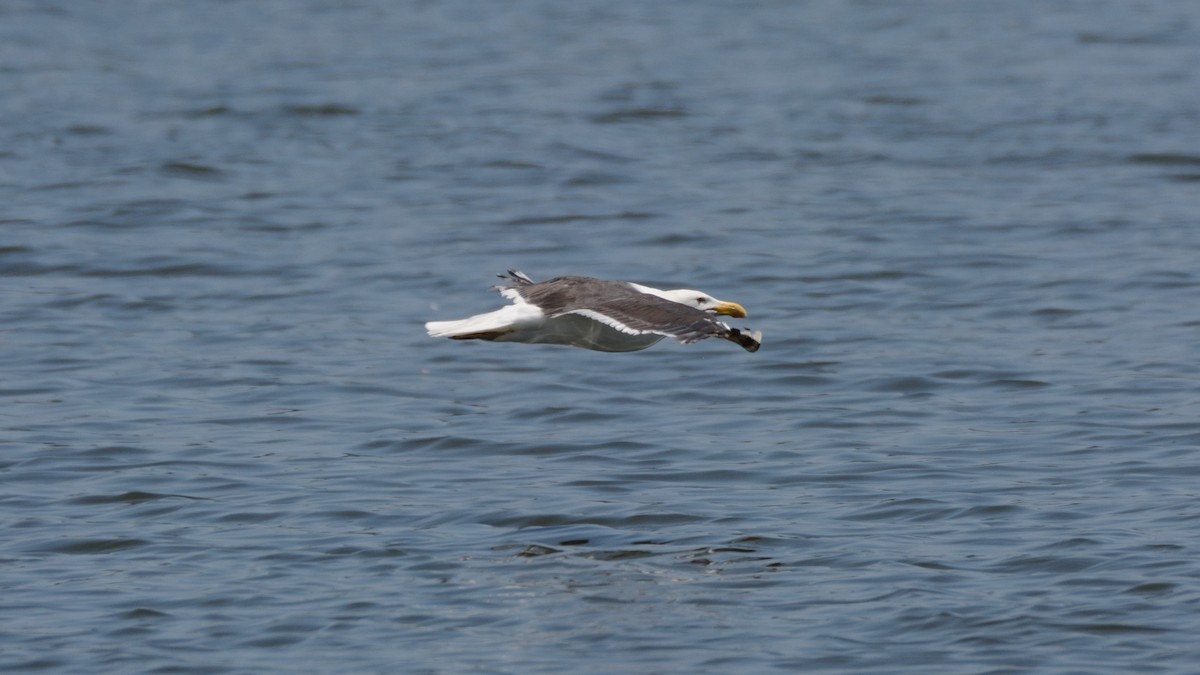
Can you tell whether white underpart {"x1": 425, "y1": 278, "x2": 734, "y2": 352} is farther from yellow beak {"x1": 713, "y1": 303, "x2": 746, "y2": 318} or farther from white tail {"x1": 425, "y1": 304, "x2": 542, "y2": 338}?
yellow beak {"x1": 713, "y1": 303, "x2": 746, "y2": 318}

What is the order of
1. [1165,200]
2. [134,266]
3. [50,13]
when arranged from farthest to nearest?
[50,13], [1165,200], [134,266]

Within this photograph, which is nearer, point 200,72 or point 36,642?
point 36,642

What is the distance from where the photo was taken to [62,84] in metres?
24.8

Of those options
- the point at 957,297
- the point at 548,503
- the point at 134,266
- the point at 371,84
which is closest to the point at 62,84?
the point at 371,84

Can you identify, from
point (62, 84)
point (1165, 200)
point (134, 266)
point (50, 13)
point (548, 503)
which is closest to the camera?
point (548, 503)

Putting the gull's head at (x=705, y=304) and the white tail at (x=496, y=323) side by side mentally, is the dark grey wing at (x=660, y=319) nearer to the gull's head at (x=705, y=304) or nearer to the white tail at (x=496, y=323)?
the white tail at (x=496, y=323)

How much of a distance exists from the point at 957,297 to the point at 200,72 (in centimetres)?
1307

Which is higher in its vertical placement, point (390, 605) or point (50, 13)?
point (50, 13)

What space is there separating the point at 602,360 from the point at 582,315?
14.1 ft

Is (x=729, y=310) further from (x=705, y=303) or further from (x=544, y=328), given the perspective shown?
(x=544, y=328)

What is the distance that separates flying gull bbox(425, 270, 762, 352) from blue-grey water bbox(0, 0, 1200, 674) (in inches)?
37.6

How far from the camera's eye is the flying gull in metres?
9.57

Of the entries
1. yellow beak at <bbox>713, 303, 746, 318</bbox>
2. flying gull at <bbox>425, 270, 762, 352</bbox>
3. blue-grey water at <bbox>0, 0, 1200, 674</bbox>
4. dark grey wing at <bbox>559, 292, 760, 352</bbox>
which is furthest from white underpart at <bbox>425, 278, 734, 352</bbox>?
blue-grey water at <bbox>0, 0, 1200, 674</bbox>

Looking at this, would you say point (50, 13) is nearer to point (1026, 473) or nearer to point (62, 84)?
point (62, 84)
